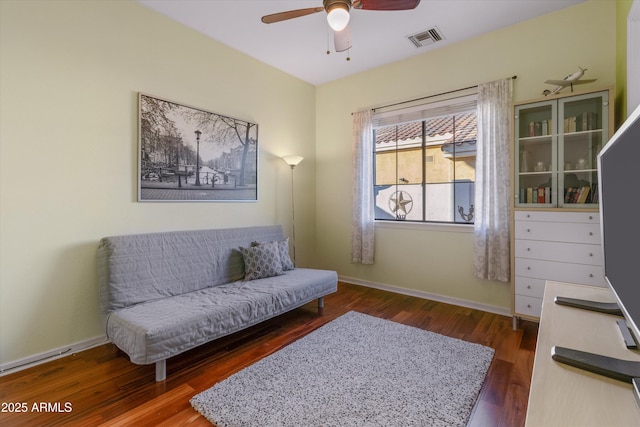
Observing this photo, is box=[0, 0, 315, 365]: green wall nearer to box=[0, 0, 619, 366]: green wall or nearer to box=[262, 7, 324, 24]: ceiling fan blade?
box=[0, 0, 619, 366]: green wall

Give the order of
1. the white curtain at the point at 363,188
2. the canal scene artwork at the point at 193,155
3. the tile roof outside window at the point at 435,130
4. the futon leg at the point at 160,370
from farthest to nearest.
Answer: the white curtain at the point at 363,188 → the tile roof outside window at the point at 435,130 → the canal scene artwork at the point at 193,155 → the futon leg at the point at 160,370

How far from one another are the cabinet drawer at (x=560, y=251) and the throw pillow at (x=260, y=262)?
2264 mm

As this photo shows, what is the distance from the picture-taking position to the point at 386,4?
79.5 inches

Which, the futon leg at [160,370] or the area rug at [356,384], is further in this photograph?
the futon leg at [160,370]

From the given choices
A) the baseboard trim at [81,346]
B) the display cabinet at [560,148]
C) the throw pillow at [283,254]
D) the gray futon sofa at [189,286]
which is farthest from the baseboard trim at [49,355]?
the display cabinet at [560,148]

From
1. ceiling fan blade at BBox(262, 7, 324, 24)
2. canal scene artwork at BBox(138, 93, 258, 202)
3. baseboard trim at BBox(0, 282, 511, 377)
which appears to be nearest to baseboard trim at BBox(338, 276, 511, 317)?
baseboard trim at BBox(0, 282, 511, 377)

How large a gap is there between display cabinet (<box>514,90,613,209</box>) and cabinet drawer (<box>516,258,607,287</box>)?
0.48 meters

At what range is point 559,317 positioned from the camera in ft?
4.01

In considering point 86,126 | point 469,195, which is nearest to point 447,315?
point 469,195

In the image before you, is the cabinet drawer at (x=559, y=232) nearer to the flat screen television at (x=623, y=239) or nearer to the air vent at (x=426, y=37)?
the flat screen television at (x=623, y=239)

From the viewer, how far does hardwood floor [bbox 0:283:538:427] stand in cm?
161

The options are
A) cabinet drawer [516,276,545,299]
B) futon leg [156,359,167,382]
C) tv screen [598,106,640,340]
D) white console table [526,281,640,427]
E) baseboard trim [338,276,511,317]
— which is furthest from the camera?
baseboard trim [338,276,511,317]

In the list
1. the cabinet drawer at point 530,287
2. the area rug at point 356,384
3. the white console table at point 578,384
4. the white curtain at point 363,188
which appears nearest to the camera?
the white console table at point 578,384

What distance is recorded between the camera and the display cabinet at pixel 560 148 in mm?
2387
